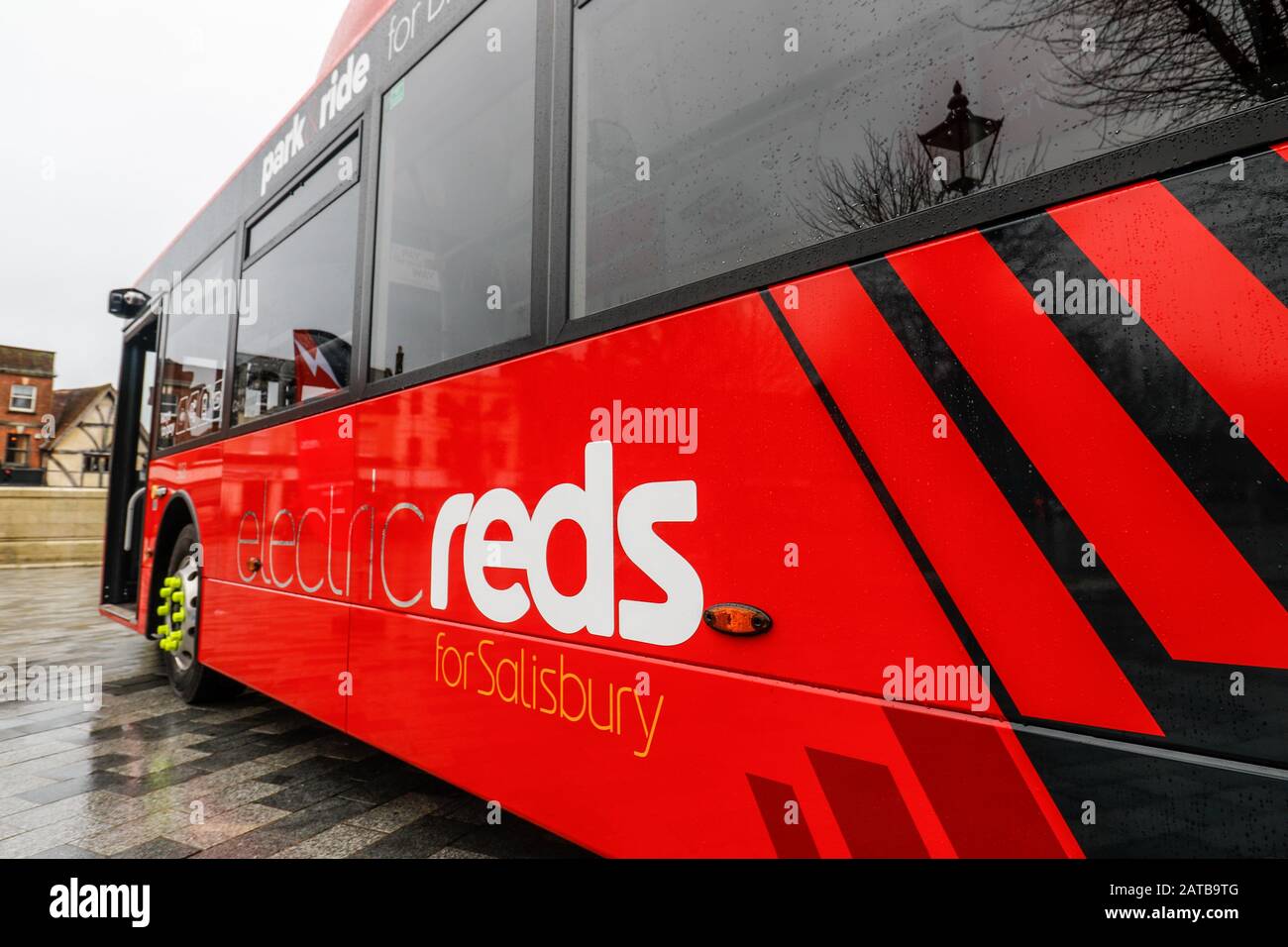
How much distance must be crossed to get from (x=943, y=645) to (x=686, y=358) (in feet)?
2.89

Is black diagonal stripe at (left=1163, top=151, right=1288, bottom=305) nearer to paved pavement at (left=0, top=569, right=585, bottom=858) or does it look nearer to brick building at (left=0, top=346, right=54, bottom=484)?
paved pavement at (left=0, top=569, right=585, bottom=858)

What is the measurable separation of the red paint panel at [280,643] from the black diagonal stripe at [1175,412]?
277cm

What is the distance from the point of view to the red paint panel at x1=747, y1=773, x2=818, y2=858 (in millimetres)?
1537

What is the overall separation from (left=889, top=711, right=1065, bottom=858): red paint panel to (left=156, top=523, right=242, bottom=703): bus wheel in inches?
183

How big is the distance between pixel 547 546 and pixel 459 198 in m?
1.41

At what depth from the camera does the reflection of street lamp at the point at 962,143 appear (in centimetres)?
136

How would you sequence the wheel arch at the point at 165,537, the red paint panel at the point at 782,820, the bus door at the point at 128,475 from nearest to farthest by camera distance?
the red paint panel at the point at 782,820 → the wheel arch at the point at 165,537 → the bus door at the point at 128,475

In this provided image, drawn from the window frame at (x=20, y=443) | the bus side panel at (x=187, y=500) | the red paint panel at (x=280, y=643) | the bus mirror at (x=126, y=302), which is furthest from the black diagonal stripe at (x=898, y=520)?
the window frame at (x=20, y=443)

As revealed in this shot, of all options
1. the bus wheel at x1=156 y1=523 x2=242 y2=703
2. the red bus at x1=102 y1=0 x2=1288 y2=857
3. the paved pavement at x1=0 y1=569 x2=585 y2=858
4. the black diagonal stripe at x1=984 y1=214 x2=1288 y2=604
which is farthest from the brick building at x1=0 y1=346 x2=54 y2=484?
the black diagonal stripe at x1=984 y1=214 x2=1288 y2=604

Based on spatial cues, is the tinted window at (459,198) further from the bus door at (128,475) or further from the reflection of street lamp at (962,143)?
the bus door at (128,475)

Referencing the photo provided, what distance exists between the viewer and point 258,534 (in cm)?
387

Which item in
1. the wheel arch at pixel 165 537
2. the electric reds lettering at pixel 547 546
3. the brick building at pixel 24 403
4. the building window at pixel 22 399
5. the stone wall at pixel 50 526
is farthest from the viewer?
the building window at pixel 22 399

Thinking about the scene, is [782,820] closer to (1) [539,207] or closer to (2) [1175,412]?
(2) [1175,412]
